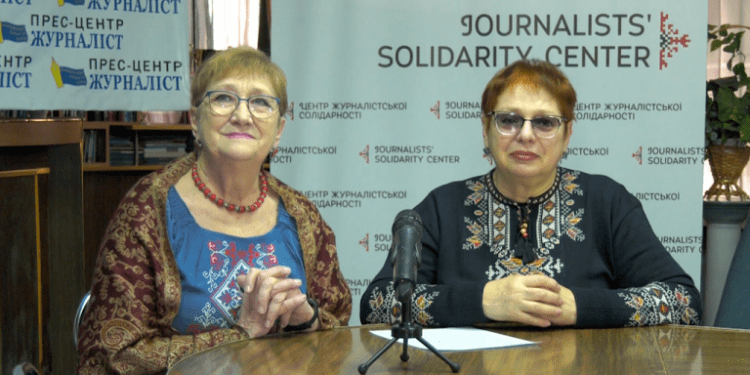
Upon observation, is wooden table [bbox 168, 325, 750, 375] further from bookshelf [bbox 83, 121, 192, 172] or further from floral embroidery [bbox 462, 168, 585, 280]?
bookshelf [bbox 83, 121, 192, 172]

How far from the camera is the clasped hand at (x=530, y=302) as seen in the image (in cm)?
168

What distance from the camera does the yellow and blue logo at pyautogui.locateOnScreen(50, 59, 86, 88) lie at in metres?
3.22

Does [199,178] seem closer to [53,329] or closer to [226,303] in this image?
[226,303]

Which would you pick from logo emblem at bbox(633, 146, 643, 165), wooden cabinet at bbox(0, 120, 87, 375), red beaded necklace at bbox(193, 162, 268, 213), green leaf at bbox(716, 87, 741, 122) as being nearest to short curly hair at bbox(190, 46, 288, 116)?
red beaded necklace at bbox(193, 162, 268, 213)

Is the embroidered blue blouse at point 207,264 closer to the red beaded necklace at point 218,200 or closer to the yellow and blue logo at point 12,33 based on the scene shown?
the red beaded necklace at point 218,200

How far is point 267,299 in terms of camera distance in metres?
1.64

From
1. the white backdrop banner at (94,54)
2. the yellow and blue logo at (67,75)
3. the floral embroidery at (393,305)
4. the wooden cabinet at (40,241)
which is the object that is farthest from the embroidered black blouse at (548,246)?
the yellow and blue logo at (67,75)

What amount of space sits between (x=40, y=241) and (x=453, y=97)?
1734 millimetres

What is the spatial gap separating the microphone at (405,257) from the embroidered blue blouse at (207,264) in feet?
2.06

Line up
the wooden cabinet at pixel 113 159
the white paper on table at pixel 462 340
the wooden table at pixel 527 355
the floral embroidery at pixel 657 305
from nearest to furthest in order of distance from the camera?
the wooden table at pixel 527 355 → the white paper on table at pixel 462 340 → the floral embroidery at pixel 657 305 → the wooden cabinet at pixel 113 159

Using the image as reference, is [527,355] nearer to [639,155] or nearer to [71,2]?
[639,155]

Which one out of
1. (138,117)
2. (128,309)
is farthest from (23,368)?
(138,117)

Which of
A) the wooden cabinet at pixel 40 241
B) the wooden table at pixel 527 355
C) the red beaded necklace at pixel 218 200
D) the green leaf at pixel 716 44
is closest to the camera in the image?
the wooden table at pixel 527 355

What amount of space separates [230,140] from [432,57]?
1629 millimetres
